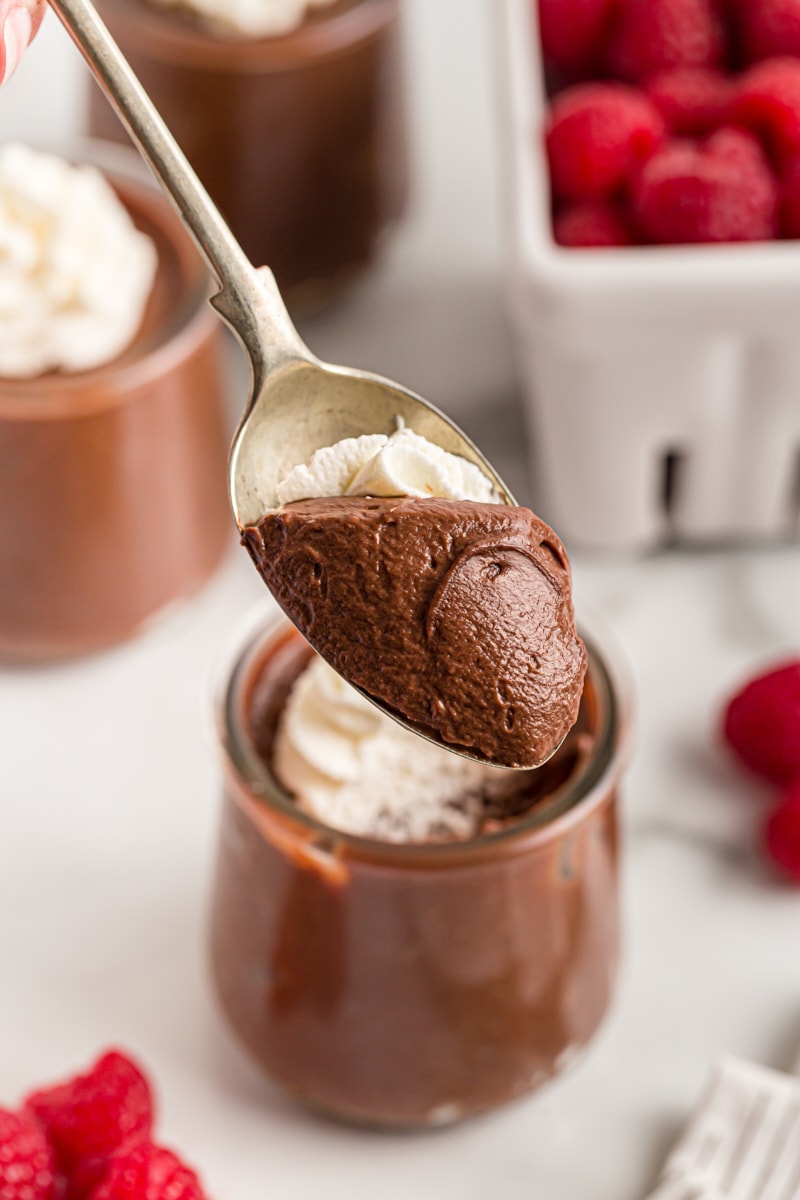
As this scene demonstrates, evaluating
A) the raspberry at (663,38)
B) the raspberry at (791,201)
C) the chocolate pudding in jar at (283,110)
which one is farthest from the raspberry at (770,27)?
the chocolate pudding in jar at (283,110)

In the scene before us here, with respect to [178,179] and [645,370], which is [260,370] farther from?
[645,370]

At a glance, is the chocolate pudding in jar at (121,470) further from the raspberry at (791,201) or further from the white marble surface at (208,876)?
the raspberry at (791,201)

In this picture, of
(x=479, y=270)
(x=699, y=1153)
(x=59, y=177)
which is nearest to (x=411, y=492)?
(x=699, y=1153)

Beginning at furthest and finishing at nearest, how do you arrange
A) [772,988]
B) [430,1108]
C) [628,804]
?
[628,804] < [772,988] < [430,1108]

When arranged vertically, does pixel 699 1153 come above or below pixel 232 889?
below

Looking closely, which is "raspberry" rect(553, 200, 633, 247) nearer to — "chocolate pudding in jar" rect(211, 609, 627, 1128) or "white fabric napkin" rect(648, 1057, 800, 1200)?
"chocolate pudding in jar" rect(211, 609, 627, 1128)

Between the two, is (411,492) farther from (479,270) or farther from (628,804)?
(479,270)
